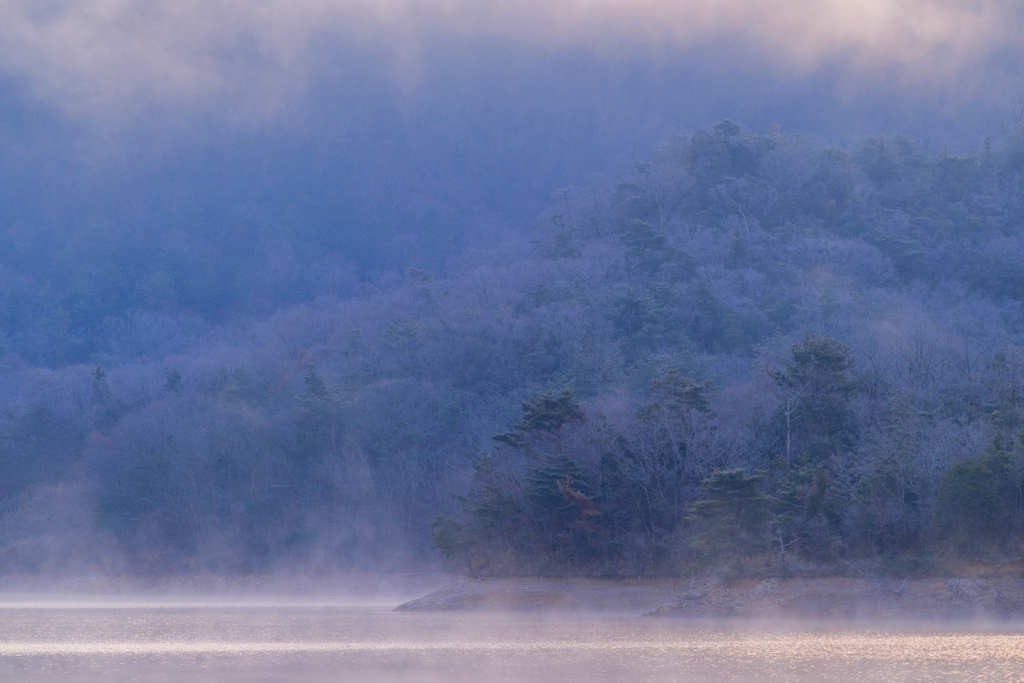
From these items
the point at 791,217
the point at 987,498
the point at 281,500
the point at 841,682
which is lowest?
the point at 841,682

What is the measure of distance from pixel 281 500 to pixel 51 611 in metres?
19.0

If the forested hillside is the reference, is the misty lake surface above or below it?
below

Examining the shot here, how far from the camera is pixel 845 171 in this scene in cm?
11206

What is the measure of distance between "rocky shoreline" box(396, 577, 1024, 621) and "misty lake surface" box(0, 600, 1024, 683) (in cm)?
159

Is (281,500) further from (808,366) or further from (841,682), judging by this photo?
(841,682)

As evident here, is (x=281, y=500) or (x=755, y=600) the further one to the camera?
(x=281, y=500)

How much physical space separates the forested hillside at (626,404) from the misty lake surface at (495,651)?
541 centimetres

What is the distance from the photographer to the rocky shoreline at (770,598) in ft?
119

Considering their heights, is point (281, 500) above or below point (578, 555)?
above

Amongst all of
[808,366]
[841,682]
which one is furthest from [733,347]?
[841,682]

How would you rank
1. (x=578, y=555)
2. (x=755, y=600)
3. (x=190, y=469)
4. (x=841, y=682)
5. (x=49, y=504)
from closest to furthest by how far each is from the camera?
(x=841, y=682) → (x=755, y=600) → (x=578, y=555) → (x=190, y=469) → (x=49, y=504)

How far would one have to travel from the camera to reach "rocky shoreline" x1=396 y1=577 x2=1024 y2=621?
36250 mm

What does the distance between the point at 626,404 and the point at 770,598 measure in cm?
2143

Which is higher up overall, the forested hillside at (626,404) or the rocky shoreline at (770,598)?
the forested hillside at (626,404)
